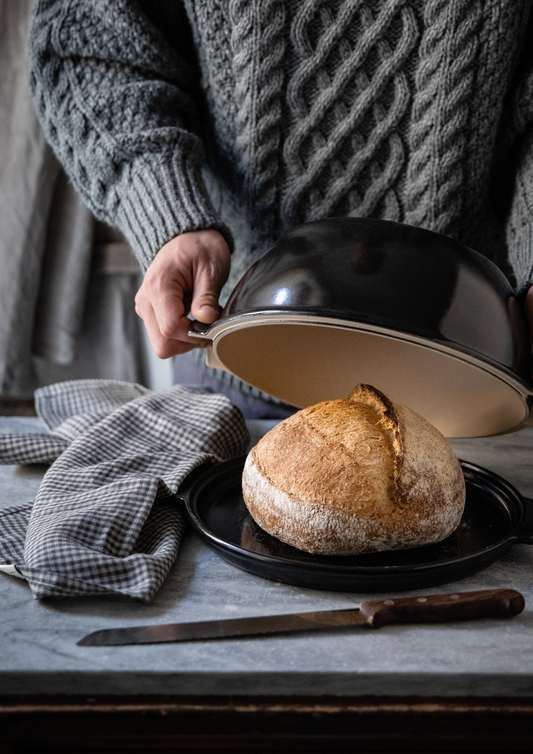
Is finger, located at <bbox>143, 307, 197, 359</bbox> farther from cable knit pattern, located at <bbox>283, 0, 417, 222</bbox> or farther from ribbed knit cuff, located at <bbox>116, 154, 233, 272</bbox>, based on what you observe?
cable knit pattern, located at <bbox>283, 0, 417, 222</bbox>

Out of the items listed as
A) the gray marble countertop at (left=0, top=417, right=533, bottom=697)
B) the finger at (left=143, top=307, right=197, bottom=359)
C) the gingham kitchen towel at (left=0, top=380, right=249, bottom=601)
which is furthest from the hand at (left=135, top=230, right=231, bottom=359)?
the gray marble countertop at (left=0, top=417, right=533, bottom=697)

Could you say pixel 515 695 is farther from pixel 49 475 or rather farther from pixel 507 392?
pixel 49 475

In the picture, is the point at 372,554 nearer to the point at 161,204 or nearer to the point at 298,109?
the point at 161,204

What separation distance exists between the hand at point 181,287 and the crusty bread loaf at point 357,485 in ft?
0.72

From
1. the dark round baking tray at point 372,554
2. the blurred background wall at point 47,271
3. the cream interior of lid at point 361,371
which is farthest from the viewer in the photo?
the blurred background wall at point 47,271

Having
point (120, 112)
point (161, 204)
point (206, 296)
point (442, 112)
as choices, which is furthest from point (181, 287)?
point (442, 112)

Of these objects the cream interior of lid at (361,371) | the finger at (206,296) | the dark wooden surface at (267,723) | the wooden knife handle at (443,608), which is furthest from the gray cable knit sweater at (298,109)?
the dark wooden surface at (267,723)

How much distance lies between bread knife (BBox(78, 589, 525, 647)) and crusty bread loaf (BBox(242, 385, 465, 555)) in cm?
8

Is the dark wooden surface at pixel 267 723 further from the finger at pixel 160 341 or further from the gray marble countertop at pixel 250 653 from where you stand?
the finger at pixel 160 341

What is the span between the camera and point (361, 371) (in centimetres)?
94

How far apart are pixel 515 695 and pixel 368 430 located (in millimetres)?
296

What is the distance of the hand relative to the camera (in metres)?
0.88

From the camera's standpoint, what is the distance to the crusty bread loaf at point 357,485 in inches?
26.2

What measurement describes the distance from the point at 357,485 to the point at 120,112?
2.68ft
